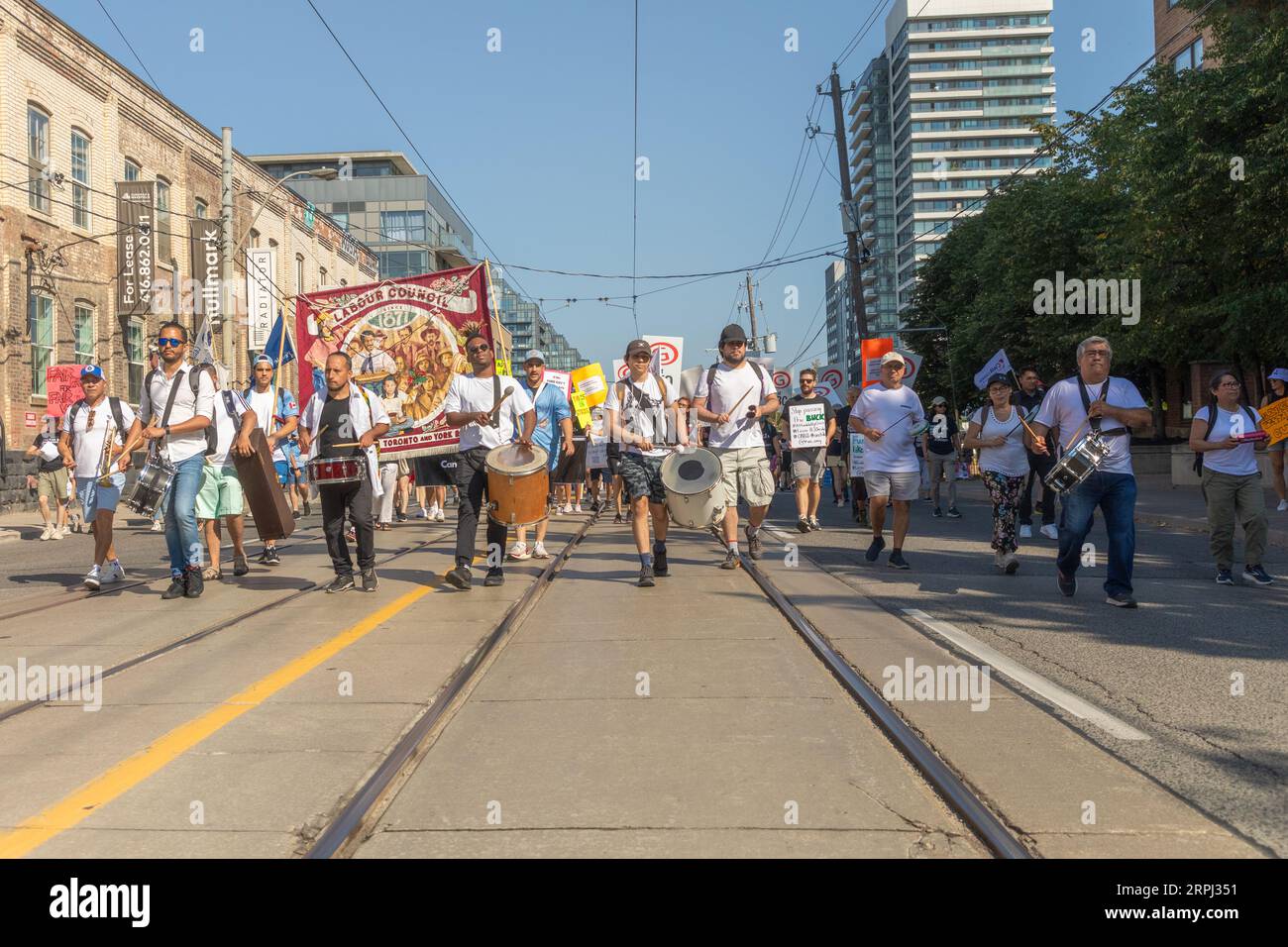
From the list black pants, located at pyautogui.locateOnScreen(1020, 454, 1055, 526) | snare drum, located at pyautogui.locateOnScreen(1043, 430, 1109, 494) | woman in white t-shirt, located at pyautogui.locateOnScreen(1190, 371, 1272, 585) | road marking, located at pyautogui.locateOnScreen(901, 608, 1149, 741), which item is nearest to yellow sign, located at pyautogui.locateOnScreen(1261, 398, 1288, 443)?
black pants, located at pyautogui.locateOnScreen(1020, 454, 1055, 526)

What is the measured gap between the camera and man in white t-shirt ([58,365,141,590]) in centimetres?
946

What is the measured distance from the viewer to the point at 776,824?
3719 mm

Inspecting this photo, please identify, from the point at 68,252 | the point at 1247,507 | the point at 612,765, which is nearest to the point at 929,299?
the point at 68,252

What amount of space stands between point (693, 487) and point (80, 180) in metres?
23.0

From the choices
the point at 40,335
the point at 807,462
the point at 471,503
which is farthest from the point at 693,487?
the point at 40,335

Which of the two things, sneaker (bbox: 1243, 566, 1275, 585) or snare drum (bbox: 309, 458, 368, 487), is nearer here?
snare drum (bbox: 309, 458, 368, 487)

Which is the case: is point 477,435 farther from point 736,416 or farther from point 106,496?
point 106,496

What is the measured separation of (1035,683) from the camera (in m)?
5.78

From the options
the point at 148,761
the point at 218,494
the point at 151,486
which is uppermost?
the point at 151,486

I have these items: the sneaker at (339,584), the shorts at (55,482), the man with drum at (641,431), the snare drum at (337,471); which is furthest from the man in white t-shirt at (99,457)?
the shorts at (55,482)

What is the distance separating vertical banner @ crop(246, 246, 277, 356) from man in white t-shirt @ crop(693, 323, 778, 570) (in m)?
24.8

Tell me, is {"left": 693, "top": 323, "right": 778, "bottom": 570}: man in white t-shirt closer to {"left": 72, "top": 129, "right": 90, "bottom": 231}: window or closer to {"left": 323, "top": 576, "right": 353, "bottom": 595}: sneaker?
{"left": 323, "top": 576, "right": 353, "bottom": 595}: sneaker
